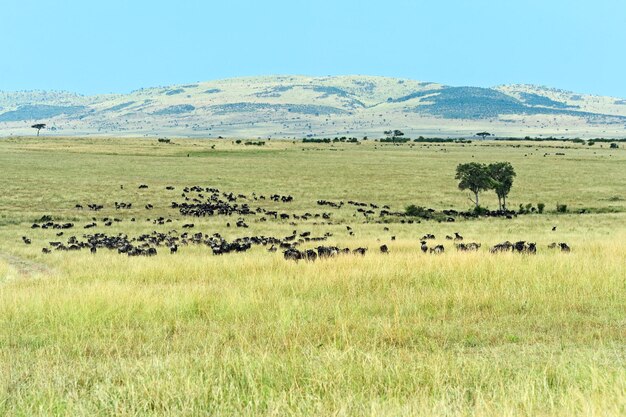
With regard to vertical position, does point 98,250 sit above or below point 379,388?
below

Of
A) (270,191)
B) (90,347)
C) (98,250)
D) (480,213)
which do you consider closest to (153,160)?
(270,191)

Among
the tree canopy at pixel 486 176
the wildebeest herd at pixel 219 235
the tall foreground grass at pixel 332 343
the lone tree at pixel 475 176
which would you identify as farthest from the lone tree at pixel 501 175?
the tall foreground grass at pixel 332 343

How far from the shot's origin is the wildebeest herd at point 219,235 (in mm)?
28109

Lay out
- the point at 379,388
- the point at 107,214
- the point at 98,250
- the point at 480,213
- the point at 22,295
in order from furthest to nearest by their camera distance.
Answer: the point at 480,213
the point at 107,214
the point at 98,250
the point at 22,295
the point at 379,388

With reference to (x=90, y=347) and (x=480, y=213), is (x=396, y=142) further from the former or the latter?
(x=90, y=347)

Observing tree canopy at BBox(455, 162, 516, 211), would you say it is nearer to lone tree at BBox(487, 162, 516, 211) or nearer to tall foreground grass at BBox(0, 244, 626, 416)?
lone tree at BBox(487, 162, 516, 211)

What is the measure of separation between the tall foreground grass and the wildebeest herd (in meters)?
7.76

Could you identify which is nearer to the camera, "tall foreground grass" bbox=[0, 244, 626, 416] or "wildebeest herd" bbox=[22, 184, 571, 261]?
"tall foreground grass" bbox=[0, 244, 626, 416]

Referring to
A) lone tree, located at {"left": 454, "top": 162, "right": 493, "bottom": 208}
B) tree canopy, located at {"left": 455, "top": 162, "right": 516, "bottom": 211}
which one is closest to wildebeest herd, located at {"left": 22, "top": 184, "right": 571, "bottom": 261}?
lone tree, located at {"left": 454, "top": 162, "right": 493, "bottom": 208}

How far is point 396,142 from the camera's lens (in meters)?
189

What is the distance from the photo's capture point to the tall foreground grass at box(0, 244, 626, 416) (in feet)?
19.8

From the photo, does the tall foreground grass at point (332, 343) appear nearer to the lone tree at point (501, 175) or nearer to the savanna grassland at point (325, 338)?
the savanna grassland at point (325, 338)

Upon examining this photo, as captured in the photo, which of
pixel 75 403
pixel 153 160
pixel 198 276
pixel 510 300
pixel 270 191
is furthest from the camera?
pixel 153 160

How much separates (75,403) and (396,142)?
186 metres
